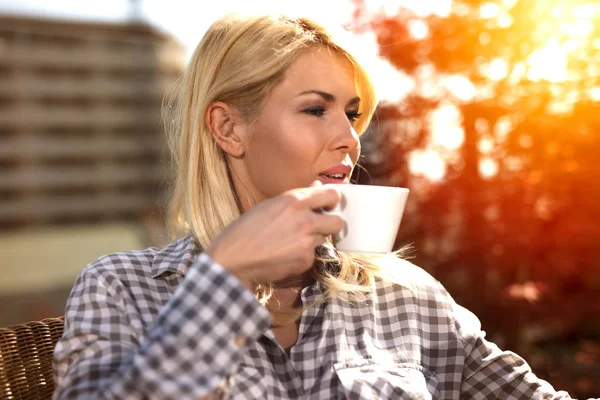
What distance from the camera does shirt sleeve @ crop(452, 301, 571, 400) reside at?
1.62 metres

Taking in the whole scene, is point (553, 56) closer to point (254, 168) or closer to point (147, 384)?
point (254, 168)

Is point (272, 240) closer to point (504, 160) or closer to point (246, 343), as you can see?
point (246, 343)

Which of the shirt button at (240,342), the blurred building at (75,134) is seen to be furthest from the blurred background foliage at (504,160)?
the blurred building at (75,134)

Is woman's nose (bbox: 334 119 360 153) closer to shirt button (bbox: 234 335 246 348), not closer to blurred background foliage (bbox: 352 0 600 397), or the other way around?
shirt button (bbox: 234 335 246 348)

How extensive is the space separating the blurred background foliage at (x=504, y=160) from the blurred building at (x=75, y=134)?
9237 millimetres

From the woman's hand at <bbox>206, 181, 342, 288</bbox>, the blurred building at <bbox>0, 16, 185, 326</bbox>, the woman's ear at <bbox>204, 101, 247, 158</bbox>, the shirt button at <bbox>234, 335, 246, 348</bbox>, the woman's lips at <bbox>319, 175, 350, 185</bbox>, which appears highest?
the woman's ear at <bbox>204, 101, 247, 158</bbox>

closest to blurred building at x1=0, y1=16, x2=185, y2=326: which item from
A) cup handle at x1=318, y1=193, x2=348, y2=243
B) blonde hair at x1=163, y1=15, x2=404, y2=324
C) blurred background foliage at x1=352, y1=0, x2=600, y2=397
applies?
blurred background foliage at x1=352, y1=0, x2=600, y2=397

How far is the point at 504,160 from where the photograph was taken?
3.12 m

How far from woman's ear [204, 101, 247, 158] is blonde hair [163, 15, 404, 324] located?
0.05ft

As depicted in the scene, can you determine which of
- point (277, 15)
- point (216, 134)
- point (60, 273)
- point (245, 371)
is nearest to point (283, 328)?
point (245, 371)

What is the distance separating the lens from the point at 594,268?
9.91ft

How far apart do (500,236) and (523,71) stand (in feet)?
2.26

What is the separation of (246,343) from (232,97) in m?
0.79

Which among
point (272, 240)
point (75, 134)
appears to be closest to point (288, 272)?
point (272, 240)
